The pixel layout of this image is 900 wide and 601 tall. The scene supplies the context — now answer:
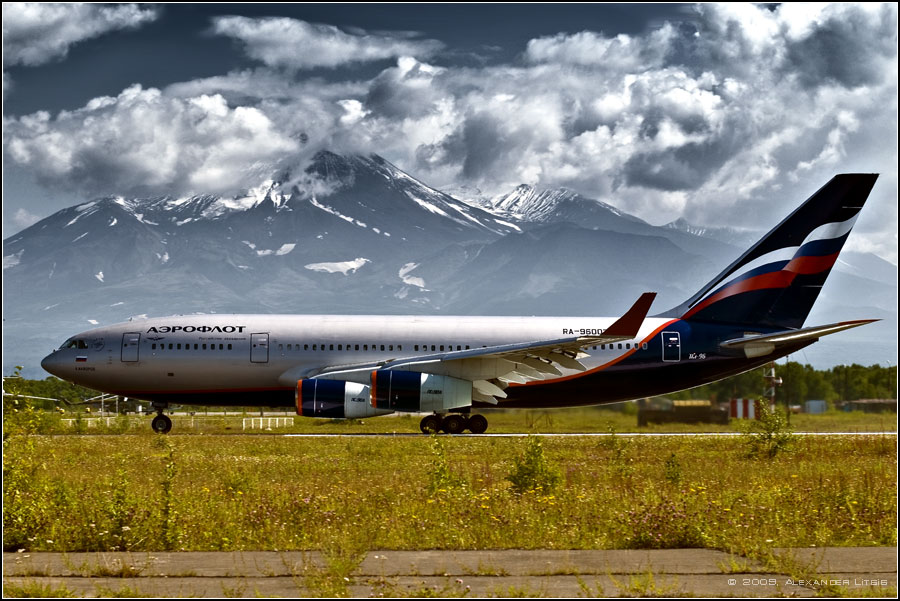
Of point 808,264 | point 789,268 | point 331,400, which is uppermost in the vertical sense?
point 808,264

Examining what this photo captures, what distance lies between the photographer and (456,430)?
33156 mm

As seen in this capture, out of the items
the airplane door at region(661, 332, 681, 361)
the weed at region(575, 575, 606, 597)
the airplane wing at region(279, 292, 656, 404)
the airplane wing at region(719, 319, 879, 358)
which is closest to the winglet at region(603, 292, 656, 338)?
the airplane wing at region(279, 292, 656, 404)

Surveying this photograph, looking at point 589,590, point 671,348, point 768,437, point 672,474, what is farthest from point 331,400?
point 589,590

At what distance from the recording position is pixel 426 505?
1372 centimetres

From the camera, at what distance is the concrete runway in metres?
8.67

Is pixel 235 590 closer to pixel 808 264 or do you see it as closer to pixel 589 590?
pixel 589 590

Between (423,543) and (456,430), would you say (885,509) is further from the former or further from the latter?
(456,430)

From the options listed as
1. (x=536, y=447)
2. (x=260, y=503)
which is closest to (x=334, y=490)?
(x=260, y=503)

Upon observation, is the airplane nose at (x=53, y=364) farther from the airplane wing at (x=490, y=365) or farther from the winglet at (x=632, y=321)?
the winglet at (x=632, y=321)

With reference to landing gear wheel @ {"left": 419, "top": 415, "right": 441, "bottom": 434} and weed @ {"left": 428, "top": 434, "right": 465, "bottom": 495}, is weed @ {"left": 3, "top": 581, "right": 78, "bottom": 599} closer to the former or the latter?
weed @ {"left": 428, "top": 434, "right": 465, "bottom": 495}

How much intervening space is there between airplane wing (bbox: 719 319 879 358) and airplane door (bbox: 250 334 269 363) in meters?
14.3

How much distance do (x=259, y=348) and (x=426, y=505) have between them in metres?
20.2

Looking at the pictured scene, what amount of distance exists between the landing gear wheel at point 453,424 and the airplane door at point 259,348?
5918mm

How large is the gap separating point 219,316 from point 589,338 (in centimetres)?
1250
